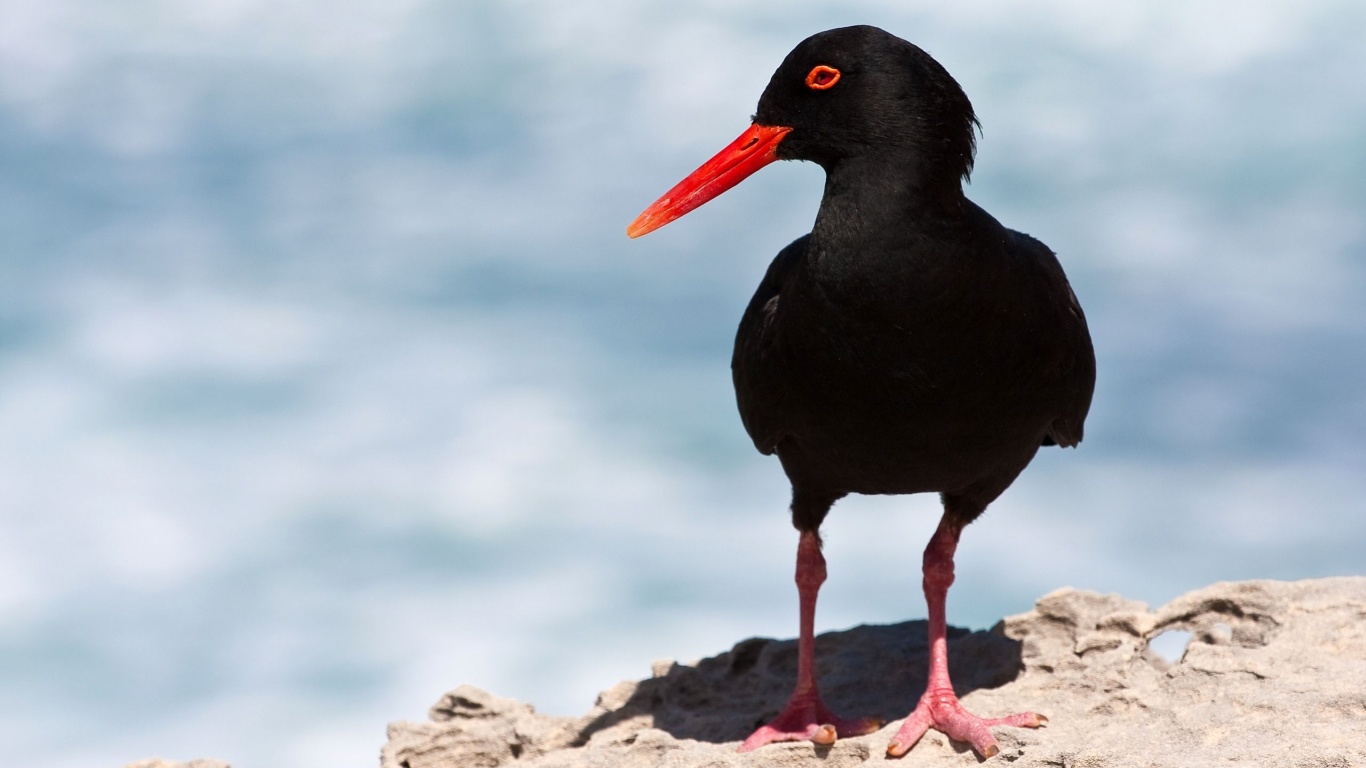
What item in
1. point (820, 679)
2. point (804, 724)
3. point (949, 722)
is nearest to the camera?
point (949, 722)

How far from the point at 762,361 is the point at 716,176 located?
843 mm

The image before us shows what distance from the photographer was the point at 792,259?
23.5 feet

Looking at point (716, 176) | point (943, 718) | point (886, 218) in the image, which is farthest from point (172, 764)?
point (886, 218)

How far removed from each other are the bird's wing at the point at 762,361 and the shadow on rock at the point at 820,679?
156 cm

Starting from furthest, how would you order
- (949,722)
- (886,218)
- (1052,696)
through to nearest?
1. (1052,696)
2. (949,722)
3. (886,218)

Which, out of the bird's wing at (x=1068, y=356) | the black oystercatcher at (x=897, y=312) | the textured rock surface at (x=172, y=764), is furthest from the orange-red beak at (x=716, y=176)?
the textured rock surface at (x=172, y=764)

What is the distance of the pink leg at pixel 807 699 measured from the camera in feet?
23.1

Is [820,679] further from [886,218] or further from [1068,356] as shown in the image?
[886,218]

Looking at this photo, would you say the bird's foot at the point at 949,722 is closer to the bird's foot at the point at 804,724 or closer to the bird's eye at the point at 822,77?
the bird's foot at the point at 804,724

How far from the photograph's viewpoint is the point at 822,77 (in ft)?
20.2

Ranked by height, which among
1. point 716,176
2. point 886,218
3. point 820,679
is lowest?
point 820,679

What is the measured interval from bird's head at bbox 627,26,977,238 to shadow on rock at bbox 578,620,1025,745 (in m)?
2.83

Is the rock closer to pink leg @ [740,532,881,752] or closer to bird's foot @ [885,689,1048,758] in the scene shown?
bird's foot @ [885,689,1048,758]

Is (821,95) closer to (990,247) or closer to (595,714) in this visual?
(990,247)
